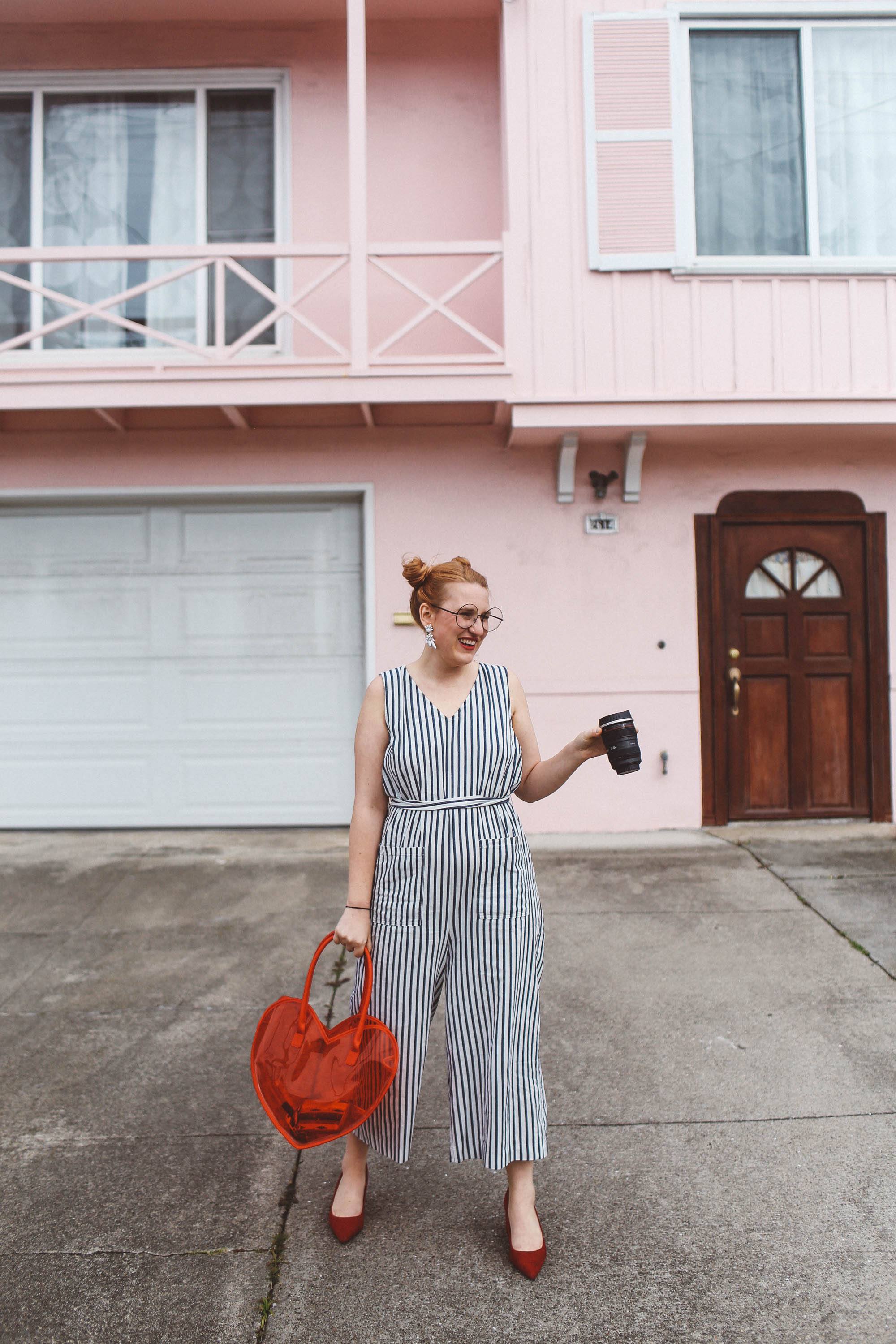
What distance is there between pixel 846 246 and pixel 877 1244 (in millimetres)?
6126

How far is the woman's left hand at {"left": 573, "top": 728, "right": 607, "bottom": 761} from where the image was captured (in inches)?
83.7

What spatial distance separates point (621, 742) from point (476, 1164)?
1463mm

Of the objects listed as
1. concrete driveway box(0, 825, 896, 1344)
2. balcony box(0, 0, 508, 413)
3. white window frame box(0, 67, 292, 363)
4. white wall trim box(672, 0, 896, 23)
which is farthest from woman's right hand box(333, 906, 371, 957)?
white wall trim box(672, 0, 896, 23)

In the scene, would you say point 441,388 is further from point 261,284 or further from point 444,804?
point 444,804

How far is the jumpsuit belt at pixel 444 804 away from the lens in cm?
216

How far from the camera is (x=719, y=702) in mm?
6262

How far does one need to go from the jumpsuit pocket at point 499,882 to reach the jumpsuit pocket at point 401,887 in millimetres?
145

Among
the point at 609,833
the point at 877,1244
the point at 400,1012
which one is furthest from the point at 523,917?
the point at 609,833

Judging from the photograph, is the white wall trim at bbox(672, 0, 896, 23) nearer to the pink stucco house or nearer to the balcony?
the pink stucco house

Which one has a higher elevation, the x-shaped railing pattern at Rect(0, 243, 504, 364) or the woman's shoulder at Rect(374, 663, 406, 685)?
the x-shaped railing pattern at Rect(0, 243, 504, 364)

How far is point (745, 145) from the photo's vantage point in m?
6.05

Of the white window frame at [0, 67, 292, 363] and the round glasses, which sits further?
the white window frame at [0, 67, 292, 363]

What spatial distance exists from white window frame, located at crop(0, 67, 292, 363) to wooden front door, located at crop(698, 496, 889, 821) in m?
3.75

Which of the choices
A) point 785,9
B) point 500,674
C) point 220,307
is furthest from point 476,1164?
point 785,9
